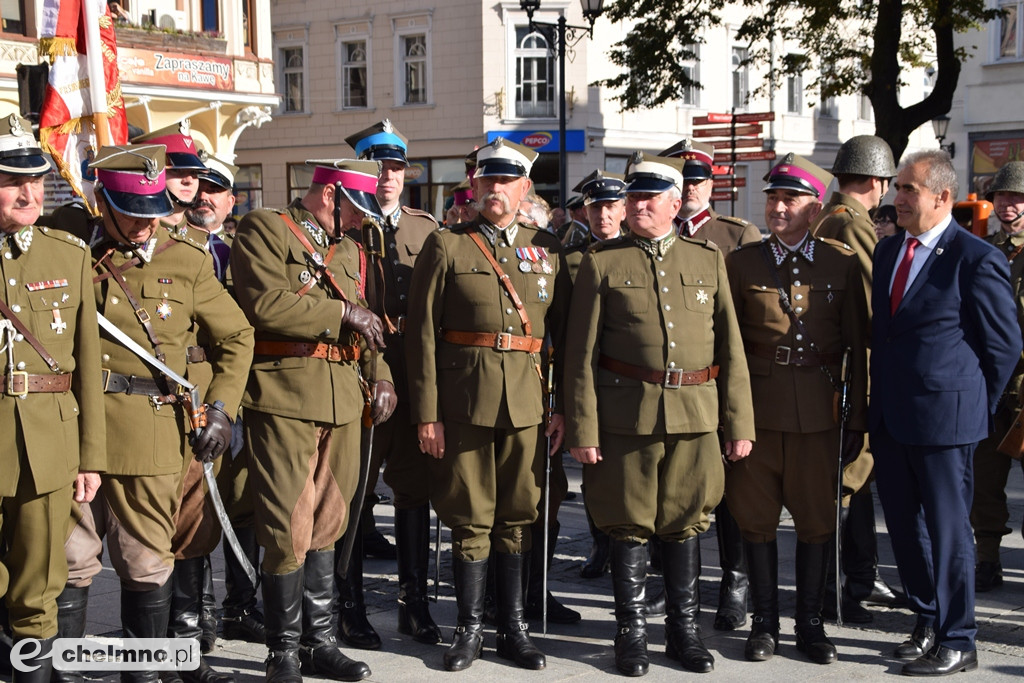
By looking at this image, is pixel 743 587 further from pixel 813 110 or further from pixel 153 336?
pixel 813 110

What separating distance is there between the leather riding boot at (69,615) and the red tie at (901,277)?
336 cm

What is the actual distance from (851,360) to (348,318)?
214cm

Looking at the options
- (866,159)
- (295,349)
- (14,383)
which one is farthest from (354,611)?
(866,159)

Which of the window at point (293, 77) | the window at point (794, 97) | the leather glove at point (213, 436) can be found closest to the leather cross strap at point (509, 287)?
the leather glove at point (213, 436)

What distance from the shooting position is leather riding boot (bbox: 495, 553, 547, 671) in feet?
17.3

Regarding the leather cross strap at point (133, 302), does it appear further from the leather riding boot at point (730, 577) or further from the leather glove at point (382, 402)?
the leather riding boot at point (730, 577)

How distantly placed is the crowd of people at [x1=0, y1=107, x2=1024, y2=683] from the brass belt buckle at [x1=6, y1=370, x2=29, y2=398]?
416 mm

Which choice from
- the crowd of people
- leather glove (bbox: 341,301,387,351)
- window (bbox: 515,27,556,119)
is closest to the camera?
the crowd of people

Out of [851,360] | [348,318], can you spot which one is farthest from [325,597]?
[851,360]

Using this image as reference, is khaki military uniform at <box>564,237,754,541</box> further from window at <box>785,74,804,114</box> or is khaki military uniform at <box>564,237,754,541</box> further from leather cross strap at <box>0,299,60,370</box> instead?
window at <box>785,74,804,114</box>

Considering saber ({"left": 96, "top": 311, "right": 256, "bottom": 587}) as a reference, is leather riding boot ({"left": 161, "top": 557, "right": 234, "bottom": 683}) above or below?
below

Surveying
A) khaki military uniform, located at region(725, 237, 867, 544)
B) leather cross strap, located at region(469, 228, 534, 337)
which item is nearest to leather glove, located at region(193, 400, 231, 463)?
leather cross strap, located at region(469, 228, 534, 337)

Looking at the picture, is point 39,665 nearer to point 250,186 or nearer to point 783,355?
point 783,355

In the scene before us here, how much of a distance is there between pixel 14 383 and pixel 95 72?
8.04 ft
